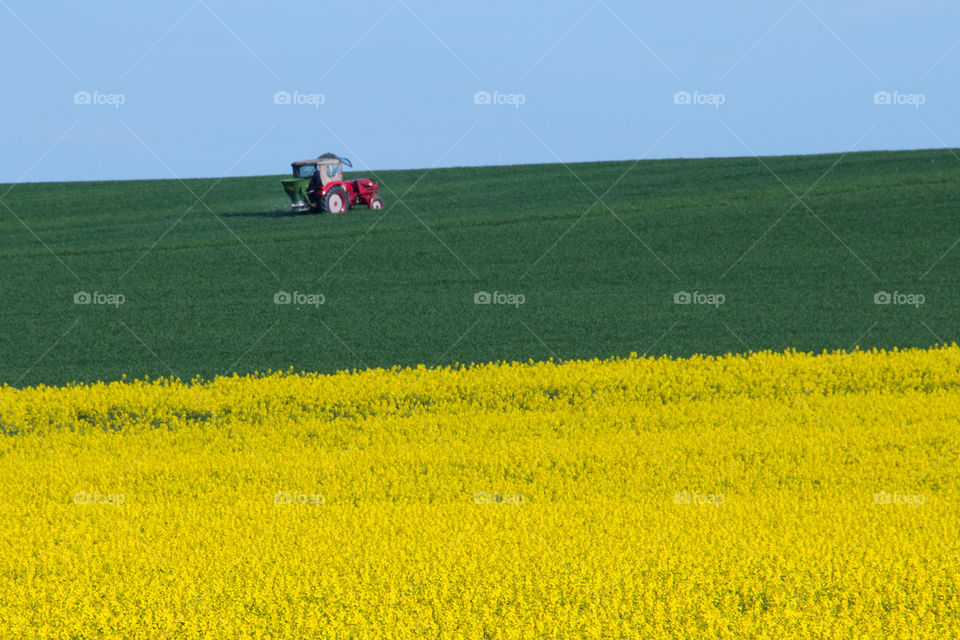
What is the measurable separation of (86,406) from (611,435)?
7119mm

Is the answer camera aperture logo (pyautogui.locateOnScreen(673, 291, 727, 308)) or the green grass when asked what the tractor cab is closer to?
the green grass

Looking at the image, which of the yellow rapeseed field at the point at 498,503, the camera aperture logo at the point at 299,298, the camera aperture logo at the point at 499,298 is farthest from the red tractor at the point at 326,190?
the yellow rapeseed field at the point at 498,503

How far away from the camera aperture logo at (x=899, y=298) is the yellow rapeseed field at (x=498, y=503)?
5882 mm

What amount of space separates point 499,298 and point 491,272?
3153 mm

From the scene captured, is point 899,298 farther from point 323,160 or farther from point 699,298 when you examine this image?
point 323,160

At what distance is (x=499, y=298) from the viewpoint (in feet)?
72.3

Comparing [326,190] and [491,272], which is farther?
[326,190]

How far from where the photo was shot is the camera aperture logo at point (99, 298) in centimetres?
2231

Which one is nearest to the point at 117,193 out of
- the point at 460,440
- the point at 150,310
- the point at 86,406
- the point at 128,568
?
the point at 150,310

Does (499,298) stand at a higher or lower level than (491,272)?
lower

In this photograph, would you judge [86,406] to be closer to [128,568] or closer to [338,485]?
[338,485]

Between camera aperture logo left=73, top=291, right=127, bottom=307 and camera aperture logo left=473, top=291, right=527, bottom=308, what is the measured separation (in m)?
8.18

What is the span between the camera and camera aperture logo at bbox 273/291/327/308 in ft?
72.0

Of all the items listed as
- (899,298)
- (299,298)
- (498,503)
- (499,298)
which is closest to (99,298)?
(299,298)
